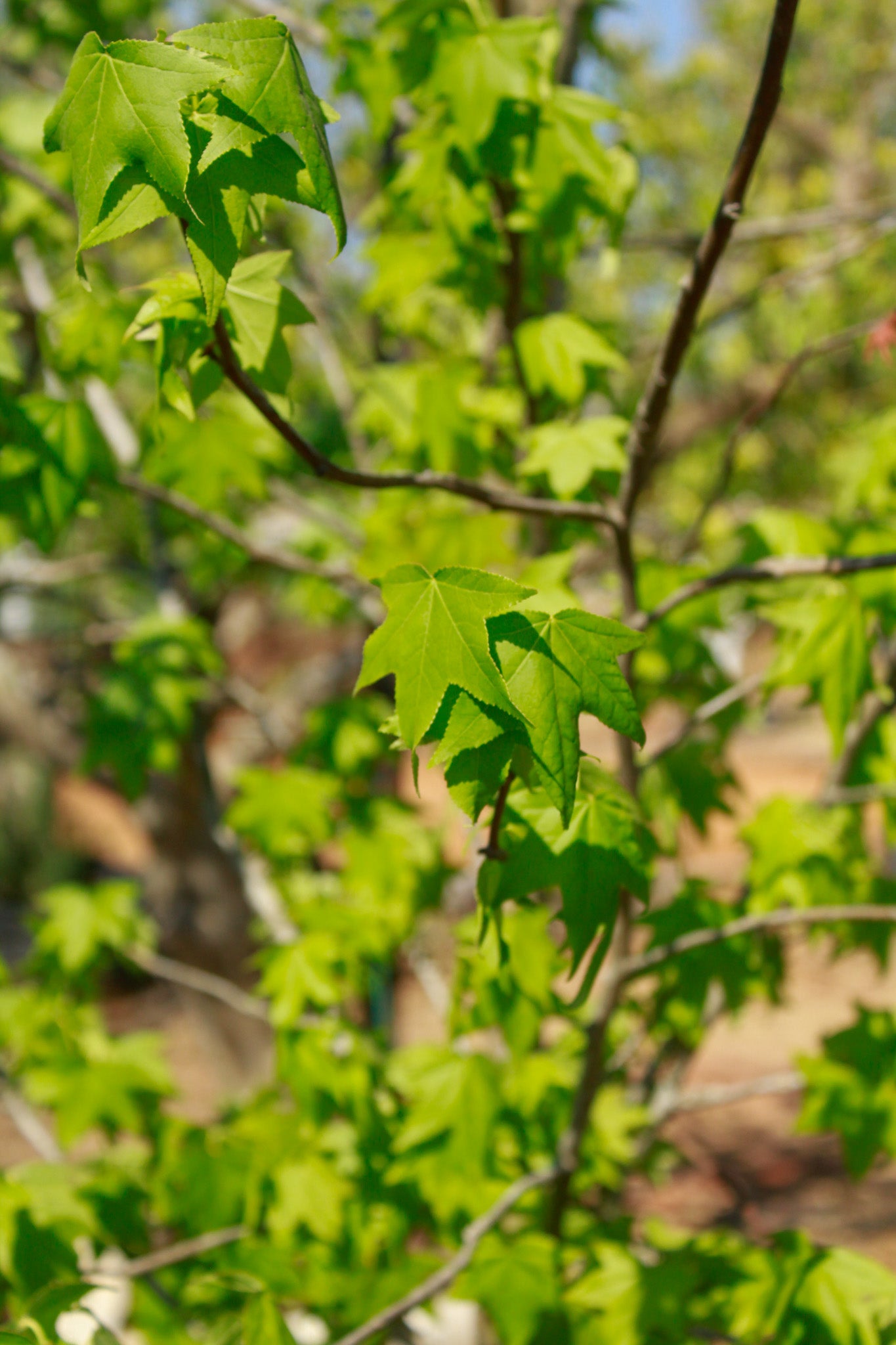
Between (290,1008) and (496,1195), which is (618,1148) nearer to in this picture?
(496,1195)

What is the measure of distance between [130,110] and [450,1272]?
1634 millimetres

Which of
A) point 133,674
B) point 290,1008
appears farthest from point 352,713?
point 290,1008

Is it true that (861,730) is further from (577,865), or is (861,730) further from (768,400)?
(577,865)

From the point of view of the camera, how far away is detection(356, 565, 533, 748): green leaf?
84cm

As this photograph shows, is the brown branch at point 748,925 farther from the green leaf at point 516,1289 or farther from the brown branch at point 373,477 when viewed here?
the brown branch at point 373,477

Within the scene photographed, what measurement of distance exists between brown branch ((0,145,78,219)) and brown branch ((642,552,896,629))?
1.72 m

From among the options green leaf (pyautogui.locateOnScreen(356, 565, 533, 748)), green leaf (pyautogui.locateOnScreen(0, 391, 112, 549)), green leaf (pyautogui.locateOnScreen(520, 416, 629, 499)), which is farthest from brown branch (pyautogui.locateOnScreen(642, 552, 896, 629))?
green leaf (pyautogui.locateOnScreen(0, 391, 112, 549))

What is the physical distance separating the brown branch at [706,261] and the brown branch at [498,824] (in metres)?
0.63

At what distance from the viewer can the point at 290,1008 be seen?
78.1 inches

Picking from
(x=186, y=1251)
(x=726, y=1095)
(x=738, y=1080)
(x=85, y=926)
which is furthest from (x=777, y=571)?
(x=738, y=1080)

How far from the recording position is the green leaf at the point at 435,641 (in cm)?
84

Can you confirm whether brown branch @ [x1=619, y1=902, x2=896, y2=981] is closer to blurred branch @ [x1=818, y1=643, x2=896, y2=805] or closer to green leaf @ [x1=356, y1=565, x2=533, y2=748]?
blurred branch @ [x1=818, y1=643, x2=896, y2=805]

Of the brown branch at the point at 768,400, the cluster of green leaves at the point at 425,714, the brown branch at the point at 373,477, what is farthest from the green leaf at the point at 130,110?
the brown branch at the point at 768,400

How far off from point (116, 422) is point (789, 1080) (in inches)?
112
